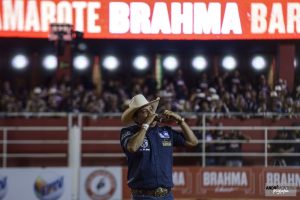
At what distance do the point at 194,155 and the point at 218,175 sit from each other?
29.7 inches

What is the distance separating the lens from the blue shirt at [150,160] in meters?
5.41

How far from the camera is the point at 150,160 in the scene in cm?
545

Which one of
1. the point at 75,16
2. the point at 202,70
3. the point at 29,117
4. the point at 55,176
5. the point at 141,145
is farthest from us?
the point at 202,70

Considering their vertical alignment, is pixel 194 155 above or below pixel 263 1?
below

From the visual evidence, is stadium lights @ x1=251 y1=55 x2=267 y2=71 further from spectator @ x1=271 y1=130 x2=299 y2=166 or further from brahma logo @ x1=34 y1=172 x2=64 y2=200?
brahma logo @ x1=34 y1=172 x2=64 y2=200

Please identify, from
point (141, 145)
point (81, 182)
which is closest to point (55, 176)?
point (81, 182)

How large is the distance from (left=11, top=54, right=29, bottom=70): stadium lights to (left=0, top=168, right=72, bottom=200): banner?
22.7 ft

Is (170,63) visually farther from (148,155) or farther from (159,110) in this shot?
(148,155)

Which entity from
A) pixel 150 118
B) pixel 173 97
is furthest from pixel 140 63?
pixel 150 118

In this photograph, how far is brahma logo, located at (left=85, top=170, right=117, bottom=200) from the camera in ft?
36.9

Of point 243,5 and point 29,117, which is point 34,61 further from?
point 243,5

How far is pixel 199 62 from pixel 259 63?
1.65 metres

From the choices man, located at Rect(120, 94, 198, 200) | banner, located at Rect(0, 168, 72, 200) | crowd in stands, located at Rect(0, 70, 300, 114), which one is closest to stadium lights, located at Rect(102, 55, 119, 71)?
crowd in stands, located at Rect(0, 70, 300, 114)

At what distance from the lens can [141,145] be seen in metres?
5.40
